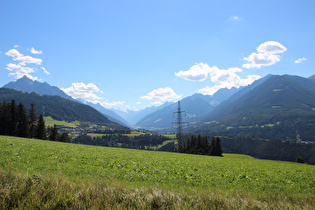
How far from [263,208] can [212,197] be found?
1.39 metres

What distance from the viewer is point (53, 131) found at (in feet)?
246

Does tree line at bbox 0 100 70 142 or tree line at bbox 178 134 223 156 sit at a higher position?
tree line at bbox 0 100 70 142

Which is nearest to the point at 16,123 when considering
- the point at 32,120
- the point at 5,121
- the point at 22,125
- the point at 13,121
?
the point at 13,121

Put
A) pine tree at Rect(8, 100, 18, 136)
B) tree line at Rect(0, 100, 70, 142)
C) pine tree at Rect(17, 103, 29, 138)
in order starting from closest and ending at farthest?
tree line at Rect(0, 100, 70, 142) → pine tree at Rect(8, 100, 18, 136) → pine tree at Rect(17, 103, 29, 138)

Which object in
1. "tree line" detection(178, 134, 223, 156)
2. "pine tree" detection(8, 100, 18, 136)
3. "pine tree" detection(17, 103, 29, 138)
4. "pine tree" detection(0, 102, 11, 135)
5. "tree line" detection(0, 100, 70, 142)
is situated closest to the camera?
"pine tree" detection(0, 102, 11, 135)

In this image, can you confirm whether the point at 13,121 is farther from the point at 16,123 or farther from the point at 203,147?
the point at 203,147

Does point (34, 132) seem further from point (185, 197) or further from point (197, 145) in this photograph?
point (185, 197)

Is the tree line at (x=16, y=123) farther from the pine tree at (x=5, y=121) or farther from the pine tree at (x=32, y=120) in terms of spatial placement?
the pine tree at (x=32, y=120)

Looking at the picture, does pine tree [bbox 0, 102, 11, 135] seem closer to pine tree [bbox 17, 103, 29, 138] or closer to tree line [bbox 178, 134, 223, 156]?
pine tree [bbox 17, 103, 29, 138]

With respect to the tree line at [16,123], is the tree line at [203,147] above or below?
below

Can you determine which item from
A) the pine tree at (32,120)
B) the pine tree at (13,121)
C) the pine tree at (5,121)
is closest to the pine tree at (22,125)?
the pine tree at (13,121)

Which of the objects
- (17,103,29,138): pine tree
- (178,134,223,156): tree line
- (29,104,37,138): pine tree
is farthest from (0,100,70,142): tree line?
(178,134,223,156): tree line

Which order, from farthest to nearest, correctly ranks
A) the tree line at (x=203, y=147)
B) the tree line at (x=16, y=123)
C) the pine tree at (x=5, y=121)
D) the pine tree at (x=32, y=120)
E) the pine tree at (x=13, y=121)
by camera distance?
the pine tree at (x=32, y=120) < the tree line at (x=203, y=147) < the pine tree at (x=13, y=121) < the tree line at (x=16, y=123) < the pine tree at (x=5, y=121)

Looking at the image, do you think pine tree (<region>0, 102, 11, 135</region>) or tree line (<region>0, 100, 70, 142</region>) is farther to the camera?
tree line (<region>0, 100, 70, 142</region>)
